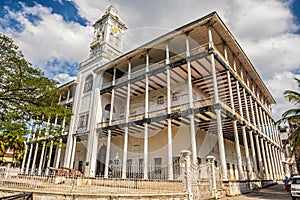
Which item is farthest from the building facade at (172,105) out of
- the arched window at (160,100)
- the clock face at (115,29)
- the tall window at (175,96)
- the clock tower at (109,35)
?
the clock face at (115,29)

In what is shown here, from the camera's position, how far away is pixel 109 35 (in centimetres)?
2722

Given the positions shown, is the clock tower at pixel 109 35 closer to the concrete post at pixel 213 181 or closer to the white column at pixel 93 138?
the white column at pixel 93 138

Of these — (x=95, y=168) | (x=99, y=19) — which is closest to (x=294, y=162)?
(x=95, y=168)

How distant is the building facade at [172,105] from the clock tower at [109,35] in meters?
0.20

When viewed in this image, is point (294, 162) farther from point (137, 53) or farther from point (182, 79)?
point (137, 53)

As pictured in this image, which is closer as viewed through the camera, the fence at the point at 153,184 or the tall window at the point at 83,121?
the fence at the point at 153,184

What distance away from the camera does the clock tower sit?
25.9 metres

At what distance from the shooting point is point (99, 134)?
68.4 feet

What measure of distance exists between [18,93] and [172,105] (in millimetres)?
12042

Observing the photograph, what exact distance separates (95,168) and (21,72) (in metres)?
12.4

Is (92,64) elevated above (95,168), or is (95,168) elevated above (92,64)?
(92,64)

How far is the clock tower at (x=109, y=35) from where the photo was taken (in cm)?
2594

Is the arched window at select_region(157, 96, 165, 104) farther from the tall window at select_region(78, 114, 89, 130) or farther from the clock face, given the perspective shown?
the clock face

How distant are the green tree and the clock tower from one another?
44.9 feet
